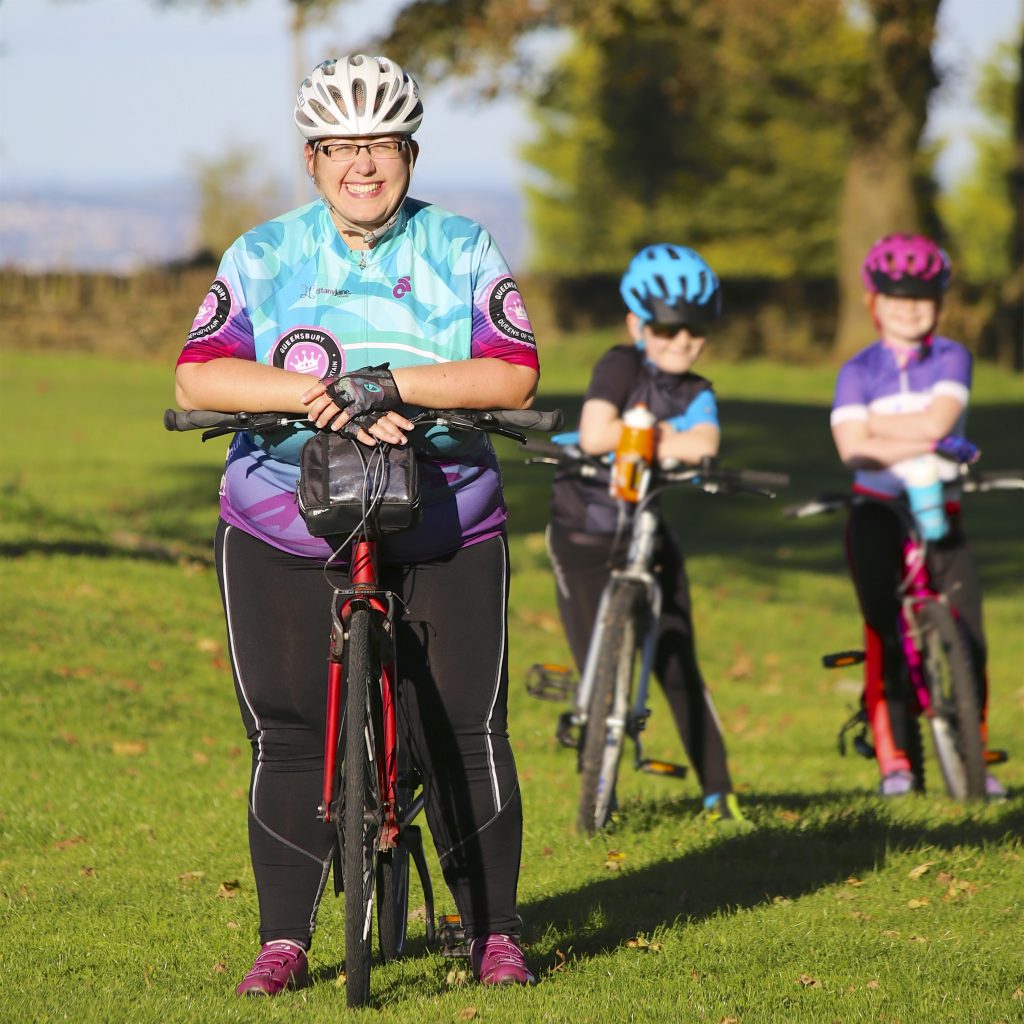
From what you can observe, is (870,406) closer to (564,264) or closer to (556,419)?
(556,419)

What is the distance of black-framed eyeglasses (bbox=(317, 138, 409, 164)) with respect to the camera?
14.7 feet

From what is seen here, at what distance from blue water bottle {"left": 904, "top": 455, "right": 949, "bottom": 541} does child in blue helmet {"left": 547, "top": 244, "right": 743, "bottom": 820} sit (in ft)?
2.91

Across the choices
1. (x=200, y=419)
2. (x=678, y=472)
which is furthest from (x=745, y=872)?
(x=200, y=419)

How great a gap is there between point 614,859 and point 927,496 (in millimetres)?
1971

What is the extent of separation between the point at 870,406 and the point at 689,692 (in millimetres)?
1376

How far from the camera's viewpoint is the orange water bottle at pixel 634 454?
6777mm

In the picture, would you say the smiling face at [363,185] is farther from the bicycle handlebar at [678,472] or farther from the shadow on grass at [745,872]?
the shadow on grass at [745,872]

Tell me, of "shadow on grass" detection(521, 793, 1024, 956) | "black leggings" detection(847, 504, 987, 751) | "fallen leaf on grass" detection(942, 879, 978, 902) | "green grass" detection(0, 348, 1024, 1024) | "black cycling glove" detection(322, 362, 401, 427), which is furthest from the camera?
"black leggings" detection(847, 504, 987, 751)

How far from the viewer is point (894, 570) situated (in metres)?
7.55

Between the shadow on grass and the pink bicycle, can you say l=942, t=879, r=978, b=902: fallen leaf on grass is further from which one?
the pink bicycle

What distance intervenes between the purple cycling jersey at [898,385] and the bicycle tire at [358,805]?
10.8 ft

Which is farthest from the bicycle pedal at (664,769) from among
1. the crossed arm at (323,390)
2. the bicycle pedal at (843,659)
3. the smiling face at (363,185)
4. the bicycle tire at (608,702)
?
the smiling face at (363,185)

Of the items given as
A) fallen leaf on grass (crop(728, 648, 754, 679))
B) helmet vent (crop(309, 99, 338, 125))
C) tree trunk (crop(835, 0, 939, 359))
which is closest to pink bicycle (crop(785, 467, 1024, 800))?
helmet vent (crop(309, 99, 338, 125))

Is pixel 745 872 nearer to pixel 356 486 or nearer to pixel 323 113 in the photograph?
pixel 356 486
